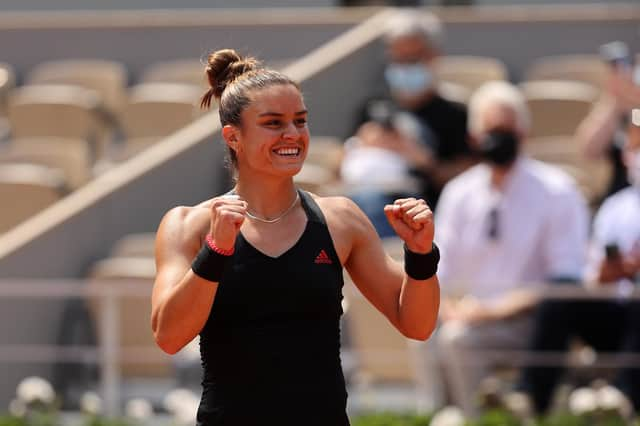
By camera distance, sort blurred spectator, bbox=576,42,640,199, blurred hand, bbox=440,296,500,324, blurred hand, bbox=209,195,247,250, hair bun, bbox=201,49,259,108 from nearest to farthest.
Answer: blurred hand, bbox=209,195,247,250 → hair bun, bbox=201,49,259,108 → blurred hand, bbox=440,296,500,324 → blurred spectator, bbox=576,42,640,199

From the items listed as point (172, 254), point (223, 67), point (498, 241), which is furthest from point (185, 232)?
point (498, 241)

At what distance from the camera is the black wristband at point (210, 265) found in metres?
3.56

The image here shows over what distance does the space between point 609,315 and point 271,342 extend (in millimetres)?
3641

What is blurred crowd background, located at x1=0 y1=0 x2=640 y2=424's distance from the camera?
7.18 meters

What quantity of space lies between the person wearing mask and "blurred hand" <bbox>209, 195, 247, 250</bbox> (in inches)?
0.4

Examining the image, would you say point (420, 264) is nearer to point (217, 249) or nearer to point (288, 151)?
point (288, 151)

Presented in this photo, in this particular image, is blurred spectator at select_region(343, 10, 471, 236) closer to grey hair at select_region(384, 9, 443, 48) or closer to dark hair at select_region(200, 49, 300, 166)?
grey hair at select_region(384, 9, 443, 48)

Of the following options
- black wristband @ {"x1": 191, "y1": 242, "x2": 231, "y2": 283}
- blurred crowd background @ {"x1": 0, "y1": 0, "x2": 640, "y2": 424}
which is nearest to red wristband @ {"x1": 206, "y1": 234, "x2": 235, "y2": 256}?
black wristband @ {"x1": 191, "y1": 242, "x2": 231, "y2": 283}

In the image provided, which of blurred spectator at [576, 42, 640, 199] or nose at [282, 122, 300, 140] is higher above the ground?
blurred spectator at [576, 42, 640, 199]

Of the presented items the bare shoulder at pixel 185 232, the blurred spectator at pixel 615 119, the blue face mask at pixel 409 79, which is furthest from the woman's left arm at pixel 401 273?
the blue face mask at pixel 409 79

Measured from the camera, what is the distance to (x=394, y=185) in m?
7.88

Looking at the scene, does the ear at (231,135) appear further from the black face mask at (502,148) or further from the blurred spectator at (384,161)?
the blurred spectator at (384,161)

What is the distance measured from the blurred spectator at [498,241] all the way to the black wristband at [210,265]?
3.69 meters

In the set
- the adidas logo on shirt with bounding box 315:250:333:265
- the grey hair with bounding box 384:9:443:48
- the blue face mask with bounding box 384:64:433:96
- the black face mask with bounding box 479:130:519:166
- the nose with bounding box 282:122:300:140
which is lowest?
the adidas logo on shirt with bounding box 315:250:333:265
